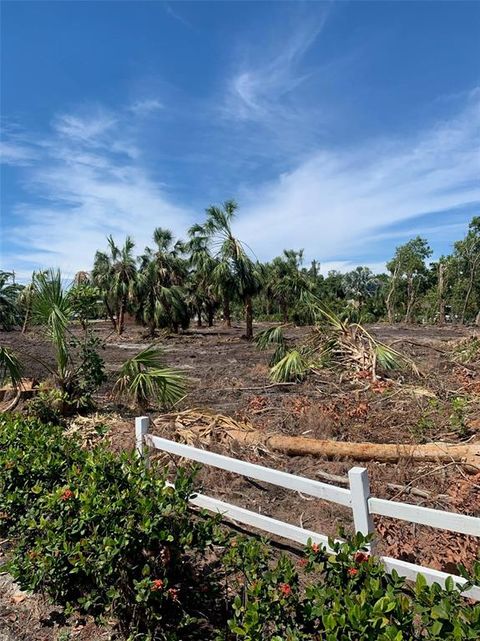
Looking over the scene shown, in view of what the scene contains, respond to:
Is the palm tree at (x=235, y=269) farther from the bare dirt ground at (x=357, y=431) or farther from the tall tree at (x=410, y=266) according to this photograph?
the tall tree at (x=410, y=266)

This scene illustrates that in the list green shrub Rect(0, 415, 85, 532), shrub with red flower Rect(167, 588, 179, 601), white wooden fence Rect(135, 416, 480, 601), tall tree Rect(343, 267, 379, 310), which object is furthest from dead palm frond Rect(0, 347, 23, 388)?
tall tree Rect(343, 267, 379, 310)

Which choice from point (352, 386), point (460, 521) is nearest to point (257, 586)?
point (460, 521)

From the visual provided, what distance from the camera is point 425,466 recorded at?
4266 mm

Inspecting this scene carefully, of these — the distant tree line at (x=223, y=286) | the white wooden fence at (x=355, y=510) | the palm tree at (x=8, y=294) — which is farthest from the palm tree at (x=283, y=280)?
the white wooden fence at (x=355, y=510)

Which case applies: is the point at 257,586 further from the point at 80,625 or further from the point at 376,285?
the point at 376,285

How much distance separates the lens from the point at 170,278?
2855 cm

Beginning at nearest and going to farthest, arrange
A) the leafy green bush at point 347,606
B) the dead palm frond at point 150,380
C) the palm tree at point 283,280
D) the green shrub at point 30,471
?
the leafy green bush at point 347,606, the green shrub at point 30,471, the dead palm frond at point 150,380, the palm tree at point 283,280

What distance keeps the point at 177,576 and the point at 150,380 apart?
347 cm

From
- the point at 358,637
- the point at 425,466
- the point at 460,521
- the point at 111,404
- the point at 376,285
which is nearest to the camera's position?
the point at 358,637

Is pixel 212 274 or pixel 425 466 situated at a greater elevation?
pixel 212 274

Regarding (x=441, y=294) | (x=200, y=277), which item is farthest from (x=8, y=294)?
(x=441, y=294)

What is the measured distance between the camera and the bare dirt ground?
3445mm

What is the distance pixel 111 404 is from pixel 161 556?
506 cm

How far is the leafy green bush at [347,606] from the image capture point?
1.43 metres
